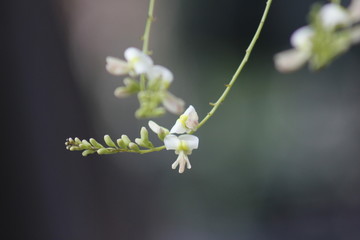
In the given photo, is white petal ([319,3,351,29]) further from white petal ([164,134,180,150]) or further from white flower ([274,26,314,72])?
white petal ([164,134,180,150])

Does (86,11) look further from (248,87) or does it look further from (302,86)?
(302,86)

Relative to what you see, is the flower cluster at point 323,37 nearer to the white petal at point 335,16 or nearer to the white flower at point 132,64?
the white petal at point 335,16

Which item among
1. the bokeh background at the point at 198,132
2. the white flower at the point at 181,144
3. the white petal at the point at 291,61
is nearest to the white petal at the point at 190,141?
the white flower at the point at 181,144

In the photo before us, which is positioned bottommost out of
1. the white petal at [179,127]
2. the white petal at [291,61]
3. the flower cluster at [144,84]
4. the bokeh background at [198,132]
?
the white petal at [291,61]

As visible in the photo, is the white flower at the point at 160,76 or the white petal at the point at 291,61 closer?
the white petal at the point at 291,61

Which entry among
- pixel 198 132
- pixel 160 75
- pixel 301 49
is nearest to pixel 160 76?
pixel 160 75

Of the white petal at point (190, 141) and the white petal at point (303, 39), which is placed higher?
the white petal at point (303, 39)

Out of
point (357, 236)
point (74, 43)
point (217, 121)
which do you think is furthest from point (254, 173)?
point (74, 43)

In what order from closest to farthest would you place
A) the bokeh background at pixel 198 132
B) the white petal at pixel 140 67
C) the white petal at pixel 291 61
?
the white petal at pixel 291 61, the white petal at pixel 140 67, the bokeh background at pixel 198 132

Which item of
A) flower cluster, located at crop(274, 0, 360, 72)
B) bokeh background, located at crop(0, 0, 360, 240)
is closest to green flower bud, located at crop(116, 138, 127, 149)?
flower cluster, located at crop(274, 0, 360, 72)

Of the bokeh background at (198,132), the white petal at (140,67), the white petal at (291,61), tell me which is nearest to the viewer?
the white petal at (291,61)
